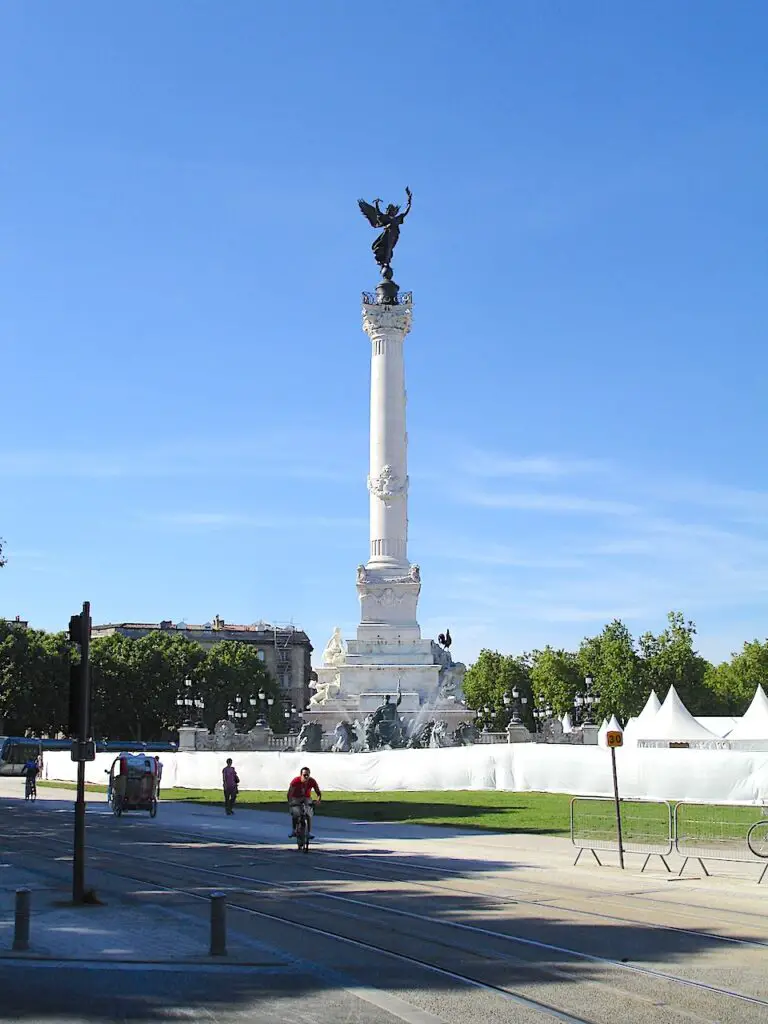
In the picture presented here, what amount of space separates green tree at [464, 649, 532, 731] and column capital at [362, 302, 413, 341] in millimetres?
40284

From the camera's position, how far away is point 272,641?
5743 inches

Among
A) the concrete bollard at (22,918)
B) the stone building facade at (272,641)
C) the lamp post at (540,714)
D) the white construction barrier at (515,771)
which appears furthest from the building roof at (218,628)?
the concrete bollard at (22,918)

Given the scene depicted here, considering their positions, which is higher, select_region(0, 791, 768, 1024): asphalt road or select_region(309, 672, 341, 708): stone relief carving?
select_region(309, 672, 341, 708): stone relief carving

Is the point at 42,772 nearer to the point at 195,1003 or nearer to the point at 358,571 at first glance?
the point at 358,571

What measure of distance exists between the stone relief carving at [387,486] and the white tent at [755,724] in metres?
29.6

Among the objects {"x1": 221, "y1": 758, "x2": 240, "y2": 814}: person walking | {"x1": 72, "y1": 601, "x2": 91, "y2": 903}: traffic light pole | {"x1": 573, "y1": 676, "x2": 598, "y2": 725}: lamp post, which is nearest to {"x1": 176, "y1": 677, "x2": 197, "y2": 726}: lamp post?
{"x1": 573, "y1": 676, "x2": 598, "y2": 725}: lamp post

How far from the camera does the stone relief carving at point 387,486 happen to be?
7862 cm

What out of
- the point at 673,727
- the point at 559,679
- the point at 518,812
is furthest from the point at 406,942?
the point at 559,679

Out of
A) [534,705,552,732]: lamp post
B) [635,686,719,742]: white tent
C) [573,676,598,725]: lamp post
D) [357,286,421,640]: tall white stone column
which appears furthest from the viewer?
[534,705,552,732]: lamp post

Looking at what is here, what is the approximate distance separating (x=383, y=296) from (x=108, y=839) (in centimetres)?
5948

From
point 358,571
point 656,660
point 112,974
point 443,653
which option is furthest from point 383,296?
point 112,974

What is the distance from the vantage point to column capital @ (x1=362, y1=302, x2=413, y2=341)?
81125 mm

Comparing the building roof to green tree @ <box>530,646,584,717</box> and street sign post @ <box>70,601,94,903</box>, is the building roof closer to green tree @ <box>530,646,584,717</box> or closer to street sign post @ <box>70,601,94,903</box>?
green tree @ <box>530,646,584,717</box>

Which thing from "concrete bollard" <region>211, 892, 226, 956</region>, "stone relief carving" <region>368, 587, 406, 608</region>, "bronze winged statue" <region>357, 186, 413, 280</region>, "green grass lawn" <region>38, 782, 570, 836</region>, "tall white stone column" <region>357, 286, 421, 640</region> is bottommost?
"green grass lawn" <region>38, 782, 570, 836</region>
